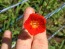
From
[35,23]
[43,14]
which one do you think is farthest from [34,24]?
[43,14]

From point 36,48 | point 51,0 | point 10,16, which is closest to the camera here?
point 36,48

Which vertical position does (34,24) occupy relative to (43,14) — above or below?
above

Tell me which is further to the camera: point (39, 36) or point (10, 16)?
point (10, 16)

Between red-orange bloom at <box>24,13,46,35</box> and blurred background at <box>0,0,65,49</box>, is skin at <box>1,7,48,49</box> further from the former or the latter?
blurred background at <box>0,0,65,49</box>

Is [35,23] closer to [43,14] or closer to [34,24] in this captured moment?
[34,24]

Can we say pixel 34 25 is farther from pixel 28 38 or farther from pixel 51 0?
pixel 51 0

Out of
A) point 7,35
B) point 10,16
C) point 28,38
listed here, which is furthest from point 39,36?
point 10,16
